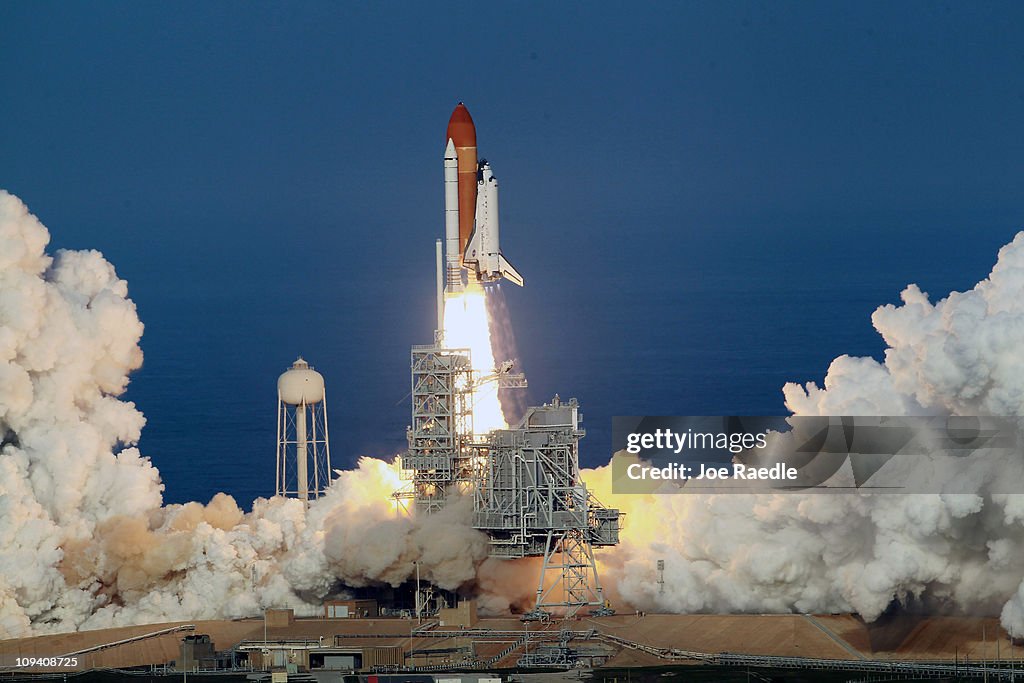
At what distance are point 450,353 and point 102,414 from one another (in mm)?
11383

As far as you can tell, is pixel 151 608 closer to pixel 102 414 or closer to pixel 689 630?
pixel 102 414

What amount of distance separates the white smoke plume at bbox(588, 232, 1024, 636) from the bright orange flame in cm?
602

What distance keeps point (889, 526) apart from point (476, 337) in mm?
14622

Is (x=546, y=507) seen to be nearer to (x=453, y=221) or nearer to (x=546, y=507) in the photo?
(x=546, y=507)

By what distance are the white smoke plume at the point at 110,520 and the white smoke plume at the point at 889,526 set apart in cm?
590

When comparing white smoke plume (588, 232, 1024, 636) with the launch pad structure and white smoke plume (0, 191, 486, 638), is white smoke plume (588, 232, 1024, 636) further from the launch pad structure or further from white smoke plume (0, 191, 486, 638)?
white smoke plume (0, 191, 486, 638)

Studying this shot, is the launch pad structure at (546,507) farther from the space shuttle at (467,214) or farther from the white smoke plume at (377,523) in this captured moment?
the space shuttle at (467,214)

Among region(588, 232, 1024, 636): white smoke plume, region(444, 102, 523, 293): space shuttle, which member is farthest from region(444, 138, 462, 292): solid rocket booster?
region(588, 232, 1024, 636): white smoke plume

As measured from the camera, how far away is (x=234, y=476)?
110 m

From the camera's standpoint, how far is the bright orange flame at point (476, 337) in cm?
7831

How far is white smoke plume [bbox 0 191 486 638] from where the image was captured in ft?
247

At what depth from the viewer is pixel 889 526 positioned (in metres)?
69.2

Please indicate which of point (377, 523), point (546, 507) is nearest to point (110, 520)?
point (377, 523)

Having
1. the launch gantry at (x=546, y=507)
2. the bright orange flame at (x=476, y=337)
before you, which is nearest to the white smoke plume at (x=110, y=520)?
the launch gantry at (x=546, y=507)
